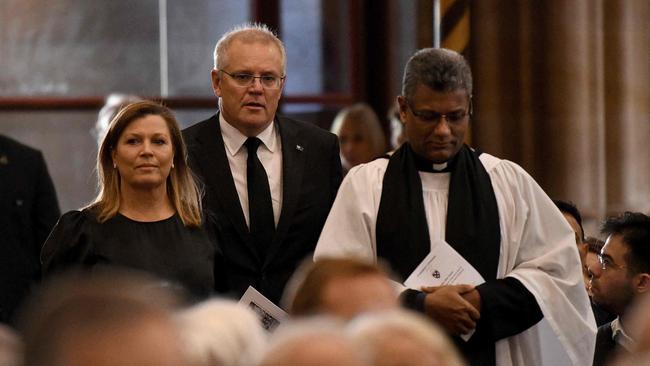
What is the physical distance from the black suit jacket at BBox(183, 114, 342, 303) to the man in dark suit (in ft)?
3.48

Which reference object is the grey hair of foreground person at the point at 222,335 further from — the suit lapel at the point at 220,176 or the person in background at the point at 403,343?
the suit lapel at the point at 220,176

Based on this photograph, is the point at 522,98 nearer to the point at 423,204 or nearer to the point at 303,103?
the point at 303,103

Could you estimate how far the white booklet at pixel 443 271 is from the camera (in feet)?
15.3

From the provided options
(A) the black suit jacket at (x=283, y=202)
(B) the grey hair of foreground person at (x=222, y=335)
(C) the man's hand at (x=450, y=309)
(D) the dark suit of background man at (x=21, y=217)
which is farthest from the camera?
(D) the dark suit of background man at (x=21, y=217)

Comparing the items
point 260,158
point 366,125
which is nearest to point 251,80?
point 260,158

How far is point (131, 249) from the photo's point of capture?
4.65 meters

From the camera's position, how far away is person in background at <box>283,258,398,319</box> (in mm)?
2592

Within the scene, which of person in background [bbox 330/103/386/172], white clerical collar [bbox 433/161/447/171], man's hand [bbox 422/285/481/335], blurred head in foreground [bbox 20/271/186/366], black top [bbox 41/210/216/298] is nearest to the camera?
blurred head in foreground [bbox 20/271/186/366]

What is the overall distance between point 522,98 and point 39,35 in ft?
10.4

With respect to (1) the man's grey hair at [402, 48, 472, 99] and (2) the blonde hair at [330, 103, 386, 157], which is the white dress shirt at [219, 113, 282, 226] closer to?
(1) the man's grey hair at [402, 48, 472, 99]

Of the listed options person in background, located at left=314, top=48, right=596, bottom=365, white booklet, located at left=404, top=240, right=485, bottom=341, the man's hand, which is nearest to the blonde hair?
person in background, located at left=314, top=48, right=596, bottom=365

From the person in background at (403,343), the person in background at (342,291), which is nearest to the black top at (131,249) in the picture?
the person in background at (342,291)

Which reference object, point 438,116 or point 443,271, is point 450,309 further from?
point 438,116

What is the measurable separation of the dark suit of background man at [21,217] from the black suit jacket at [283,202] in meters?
1.66
